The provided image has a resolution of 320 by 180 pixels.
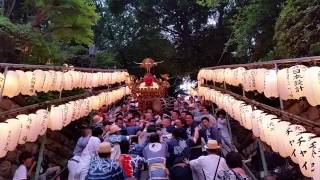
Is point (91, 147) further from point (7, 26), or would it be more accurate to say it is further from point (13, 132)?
point (7, 26)

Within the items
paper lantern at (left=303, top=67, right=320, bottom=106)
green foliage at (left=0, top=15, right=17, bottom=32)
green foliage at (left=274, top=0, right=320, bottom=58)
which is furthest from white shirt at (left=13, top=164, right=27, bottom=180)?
green foliage at (left=274, top=0, right=320, bottom=58)

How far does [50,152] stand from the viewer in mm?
12844

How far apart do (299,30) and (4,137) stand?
8626 millimetres

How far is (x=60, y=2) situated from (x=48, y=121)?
7.37 metres

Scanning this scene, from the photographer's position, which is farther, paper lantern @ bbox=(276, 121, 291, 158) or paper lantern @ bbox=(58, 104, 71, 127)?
paper lantern @ bbox=(58, 104, 71, 127)

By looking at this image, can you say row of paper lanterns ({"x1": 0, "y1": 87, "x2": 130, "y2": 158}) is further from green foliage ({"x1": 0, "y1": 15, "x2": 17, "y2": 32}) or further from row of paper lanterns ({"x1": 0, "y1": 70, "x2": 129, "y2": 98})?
green foliage ({"x1": 0, "y1": 15, "x2": 17, "y2": 32})

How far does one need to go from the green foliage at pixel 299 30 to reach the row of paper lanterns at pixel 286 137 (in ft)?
8.63

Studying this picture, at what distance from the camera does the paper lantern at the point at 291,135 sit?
6.09 metres

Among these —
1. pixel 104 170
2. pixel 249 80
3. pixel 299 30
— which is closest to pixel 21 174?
pixel 104 170

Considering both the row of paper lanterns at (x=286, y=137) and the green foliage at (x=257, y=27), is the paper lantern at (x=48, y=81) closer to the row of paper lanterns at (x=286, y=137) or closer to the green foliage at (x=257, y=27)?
the row of paper lanterns at (x=286, y=137)

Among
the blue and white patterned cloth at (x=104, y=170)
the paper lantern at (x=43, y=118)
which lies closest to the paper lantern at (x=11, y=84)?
the paper lantern at (x=43, y=118)

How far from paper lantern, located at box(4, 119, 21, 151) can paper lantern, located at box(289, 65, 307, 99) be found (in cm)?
489

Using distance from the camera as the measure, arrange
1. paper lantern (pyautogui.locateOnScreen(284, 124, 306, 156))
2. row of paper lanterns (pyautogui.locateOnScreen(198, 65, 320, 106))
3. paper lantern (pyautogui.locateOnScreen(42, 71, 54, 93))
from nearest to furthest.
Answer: row of paper lanterns (pyautogui.locateOnScreen(198, 65, 320, 106)) < paper lantern (pyautogui.locateOnScreen(284, 124, 306, 156)) < paper lantern (pyautogui.locateOnScreen(42, 71, 54, 93))

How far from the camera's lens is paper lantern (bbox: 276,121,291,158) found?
6.44m
